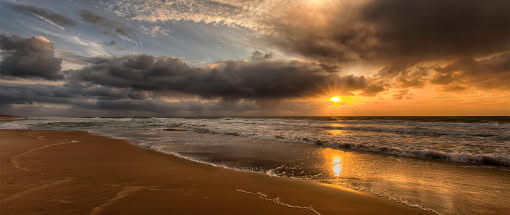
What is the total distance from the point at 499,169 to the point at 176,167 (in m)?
9.19

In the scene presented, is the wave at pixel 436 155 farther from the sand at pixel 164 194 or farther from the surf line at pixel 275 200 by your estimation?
the surf line at pixel 275 200

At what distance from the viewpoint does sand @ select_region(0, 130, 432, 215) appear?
295 centimetres

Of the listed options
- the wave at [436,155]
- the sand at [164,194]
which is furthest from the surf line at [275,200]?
the wave at [436,155]

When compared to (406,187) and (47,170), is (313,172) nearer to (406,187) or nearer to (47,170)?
(406,187)

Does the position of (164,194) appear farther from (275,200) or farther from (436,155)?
(436,155)

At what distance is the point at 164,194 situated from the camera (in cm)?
353

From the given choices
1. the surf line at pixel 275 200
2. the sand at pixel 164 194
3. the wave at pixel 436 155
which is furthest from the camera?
the wave at pixel 436 155

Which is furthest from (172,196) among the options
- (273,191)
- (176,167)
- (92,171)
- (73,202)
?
(92,171)

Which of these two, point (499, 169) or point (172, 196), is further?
point (499, 169)

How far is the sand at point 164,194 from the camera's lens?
295 centimetres

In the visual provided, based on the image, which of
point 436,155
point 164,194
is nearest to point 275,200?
point 164,194

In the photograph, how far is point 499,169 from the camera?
236 inches

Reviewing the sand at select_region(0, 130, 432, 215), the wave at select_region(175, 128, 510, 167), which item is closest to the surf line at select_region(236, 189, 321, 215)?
the sand at select_region(0, 130, 432, 215)

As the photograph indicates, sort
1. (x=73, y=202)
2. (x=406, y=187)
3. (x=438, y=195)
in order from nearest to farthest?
(x=73, y=202) < (x=438, y=195) < (x=406, y=187)
